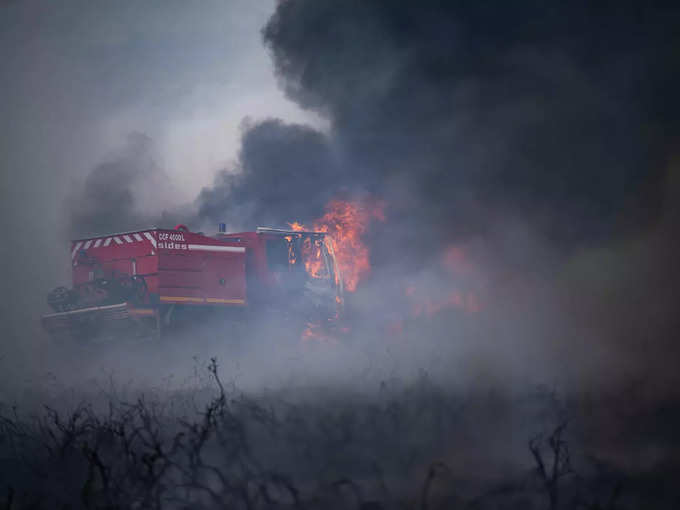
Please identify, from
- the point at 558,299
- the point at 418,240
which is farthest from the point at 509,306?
the point at 418,240

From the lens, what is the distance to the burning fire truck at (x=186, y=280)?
466 inches

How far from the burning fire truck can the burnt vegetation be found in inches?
123

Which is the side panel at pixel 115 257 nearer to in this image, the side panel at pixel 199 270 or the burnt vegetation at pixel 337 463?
the side panel at pixel 199 270

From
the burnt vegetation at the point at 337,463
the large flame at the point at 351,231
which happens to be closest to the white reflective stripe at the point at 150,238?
the burnt vegetation at the point at 337,463

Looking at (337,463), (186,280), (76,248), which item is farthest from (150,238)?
(337,463)

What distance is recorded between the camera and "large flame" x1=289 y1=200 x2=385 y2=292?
16.3m

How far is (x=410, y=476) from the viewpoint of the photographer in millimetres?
6199

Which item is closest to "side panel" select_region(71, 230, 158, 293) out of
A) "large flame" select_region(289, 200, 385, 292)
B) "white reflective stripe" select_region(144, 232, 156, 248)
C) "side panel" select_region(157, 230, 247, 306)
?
"white reflective stripe" select_region(144, 232, 156, 248)

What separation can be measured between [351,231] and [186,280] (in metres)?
5.51

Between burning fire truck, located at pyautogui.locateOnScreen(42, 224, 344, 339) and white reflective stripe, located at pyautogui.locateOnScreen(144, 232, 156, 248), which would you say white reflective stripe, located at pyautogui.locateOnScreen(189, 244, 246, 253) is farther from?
white reflective stripe, located at pyautogui.locateOnScreen(144, 232, 156, 248)

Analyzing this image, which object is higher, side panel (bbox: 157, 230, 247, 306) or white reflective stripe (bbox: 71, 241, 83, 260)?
white reflective stripe (bbox: 71, 241, 83, 260)

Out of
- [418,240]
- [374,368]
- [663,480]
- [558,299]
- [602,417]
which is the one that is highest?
[418,240]

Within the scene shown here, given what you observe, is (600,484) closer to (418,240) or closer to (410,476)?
(410,476)

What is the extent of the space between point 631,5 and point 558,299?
6.34 metres
